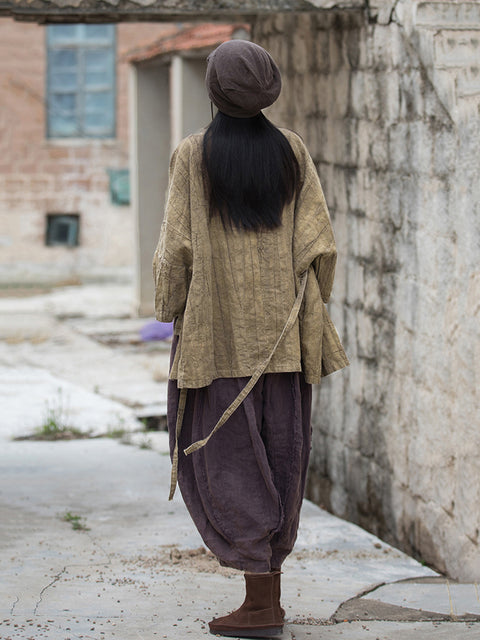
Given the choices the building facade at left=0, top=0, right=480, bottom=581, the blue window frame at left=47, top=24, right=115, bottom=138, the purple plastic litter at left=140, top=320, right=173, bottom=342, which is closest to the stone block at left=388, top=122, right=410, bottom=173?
the building facade at left=0, top=0, right=480, bottom=581

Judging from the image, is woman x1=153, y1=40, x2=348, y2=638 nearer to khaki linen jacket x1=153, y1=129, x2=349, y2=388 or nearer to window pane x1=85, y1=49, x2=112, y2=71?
khaki linen jacket x1=153, y1=129, x2=349, y2=388

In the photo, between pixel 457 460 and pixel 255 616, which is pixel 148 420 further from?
pixel 255 616

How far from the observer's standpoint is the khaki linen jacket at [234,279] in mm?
3146

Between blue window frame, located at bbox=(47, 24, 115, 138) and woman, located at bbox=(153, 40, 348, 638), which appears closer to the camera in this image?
woman, located at bbox=(153, 40, 348, 638)

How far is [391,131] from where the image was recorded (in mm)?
4645

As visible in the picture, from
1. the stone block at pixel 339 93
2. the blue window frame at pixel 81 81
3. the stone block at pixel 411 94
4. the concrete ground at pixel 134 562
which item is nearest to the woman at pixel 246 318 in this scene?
the concrete ground at pixel 134 562

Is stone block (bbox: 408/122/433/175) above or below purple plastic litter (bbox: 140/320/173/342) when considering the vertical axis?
above

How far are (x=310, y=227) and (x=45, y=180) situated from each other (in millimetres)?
12148

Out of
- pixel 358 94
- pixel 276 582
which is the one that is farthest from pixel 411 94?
pixel 276 582

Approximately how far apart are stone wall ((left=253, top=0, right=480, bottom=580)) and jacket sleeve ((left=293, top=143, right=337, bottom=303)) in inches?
36.6

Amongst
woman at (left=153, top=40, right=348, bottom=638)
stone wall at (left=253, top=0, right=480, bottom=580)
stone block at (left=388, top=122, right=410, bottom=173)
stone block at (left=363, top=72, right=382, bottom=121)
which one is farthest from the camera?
stone block at (left=363, top=72, right=382, bottom=121)

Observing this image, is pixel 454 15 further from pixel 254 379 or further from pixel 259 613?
pixel 259 613

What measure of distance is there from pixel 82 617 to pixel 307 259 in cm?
134

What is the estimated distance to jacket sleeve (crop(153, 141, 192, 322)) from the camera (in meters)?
3.14
